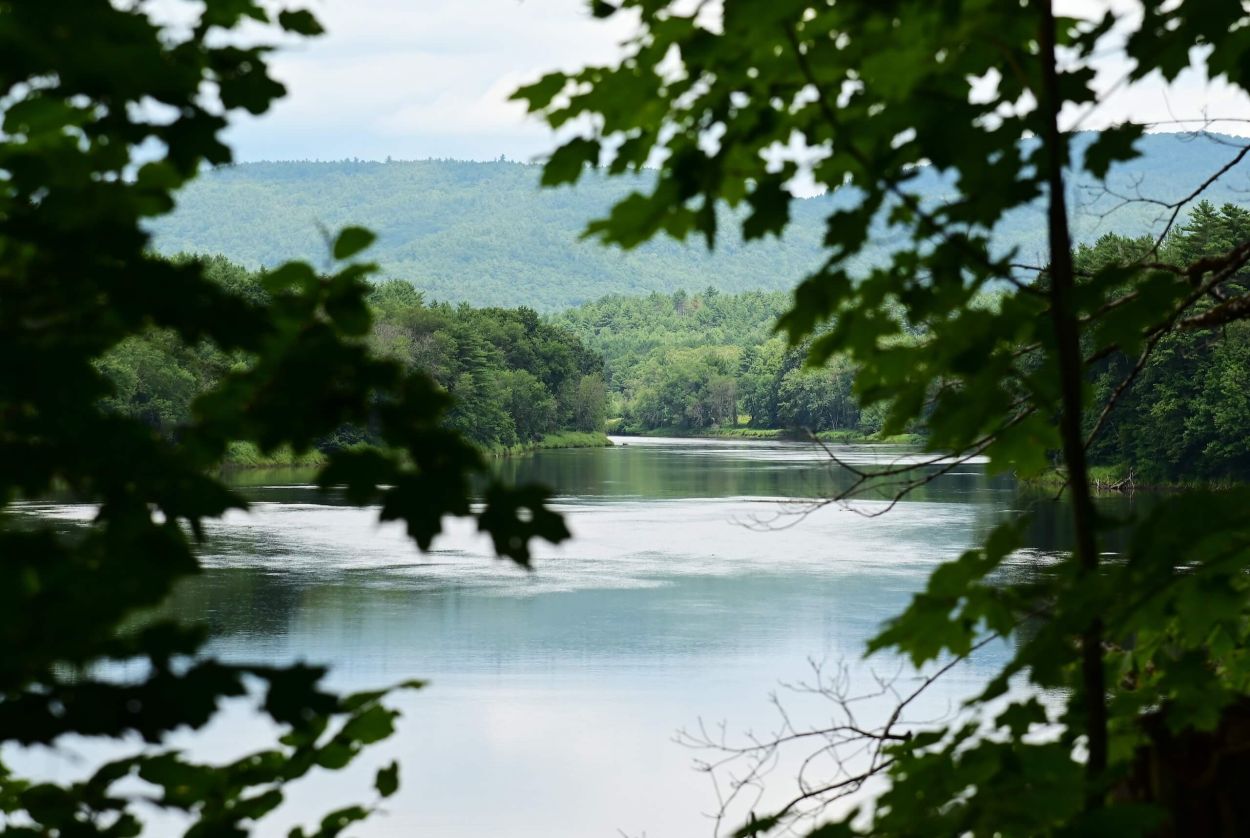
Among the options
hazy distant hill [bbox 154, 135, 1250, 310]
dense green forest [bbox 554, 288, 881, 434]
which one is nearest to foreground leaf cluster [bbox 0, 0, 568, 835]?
dense green forest [bbox 554, 288, 881, 434]

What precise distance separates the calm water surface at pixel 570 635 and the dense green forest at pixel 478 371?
980 cm

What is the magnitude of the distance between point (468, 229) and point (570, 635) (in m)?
150

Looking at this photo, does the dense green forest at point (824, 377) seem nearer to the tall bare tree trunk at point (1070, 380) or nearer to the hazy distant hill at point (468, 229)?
the tall bare tree trunk at point (1070, 380)

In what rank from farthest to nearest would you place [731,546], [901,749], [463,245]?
[463,245]
[731,546]
[901,749]

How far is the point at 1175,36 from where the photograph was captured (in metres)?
1.21

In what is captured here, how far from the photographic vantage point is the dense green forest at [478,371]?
116ft

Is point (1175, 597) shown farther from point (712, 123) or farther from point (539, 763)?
point (539, 763)

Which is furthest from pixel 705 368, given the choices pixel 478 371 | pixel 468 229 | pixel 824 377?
pixel 468 229

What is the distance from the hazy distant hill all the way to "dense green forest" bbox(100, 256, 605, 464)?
70966 millimetres

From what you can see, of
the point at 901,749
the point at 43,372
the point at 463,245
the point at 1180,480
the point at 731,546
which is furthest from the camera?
the point at 463,245

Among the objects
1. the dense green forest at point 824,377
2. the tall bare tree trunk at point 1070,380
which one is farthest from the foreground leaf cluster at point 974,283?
the dense green forest at point 824,377

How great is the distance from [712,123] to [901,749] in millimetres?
816

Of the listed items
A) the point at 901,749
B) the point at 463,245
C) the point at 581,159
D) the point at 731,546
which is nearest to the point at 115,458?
the point at 581,159

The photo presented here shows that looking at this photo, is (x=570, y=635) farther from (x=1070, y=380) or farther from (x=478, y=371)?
(x=478, y=371)
